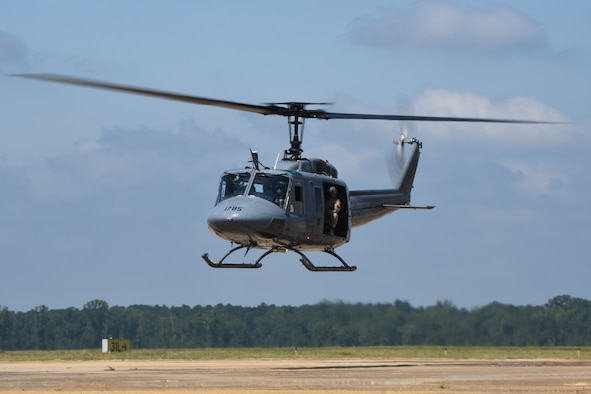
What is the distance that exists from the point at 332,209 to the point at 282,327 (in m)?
25.9

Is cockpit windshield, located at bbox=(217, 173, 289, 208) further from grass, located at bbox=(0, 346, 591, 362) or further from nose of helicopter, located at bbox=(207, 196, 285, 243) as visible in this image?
grass, located at bbox=(0, 346, 591, 362)

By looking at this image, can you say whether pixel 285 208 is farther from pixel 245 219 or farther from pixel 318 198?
pixel 318 198

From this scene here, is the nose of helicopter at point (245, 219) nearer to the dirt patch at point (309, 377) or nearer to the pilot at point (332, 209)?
the pilot at point (332, 209)

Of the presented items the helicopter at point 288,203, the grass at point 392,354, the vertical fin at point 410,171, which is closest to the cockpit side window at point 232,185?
the helicopter at point 288,203

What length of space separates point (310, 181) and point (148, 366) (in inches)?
446

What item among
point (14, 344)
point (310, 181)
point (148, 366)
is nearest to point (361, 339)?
point (148, 366)

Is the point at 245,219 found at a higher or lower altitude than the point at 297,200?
lower

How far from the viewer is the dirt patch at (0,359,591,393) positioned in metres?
33.1

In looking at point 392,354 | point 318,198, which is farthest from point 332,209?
point 392,354

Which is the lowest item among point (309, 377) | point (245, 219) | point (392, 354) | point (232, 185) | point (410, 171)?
point (309, 377)

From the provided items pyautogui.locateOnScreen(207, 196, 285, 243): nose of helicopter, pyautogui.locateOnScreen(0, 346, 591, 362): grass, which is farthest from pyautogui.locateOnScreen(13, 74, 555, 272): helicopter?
pyautogui.locateOnScreen(0, 346, 591, 362): grass

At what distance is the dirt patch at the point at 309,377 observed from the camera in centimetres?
3307

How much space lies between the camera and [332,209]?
43281 mm

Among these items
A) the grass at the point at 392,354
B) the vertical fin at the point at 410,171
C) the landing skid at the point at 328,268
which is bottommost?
the grass at the point at 392,354
